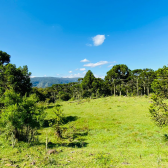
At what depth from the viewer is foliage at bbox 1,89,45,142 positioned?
14.2m

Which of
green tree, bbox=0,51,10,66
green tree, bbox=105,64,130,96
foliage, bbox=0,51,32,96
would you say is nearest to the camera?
foliage, bbox=0,51,32,96

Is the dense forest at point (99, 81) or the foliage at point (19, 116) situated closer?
the foliage at point (19, 116)

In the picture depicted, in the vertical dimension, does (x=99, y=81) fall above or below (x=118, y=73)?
below

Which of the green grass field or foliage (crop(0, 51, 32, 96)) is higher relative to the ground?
foliage (crop(0, 51, 32, 96))

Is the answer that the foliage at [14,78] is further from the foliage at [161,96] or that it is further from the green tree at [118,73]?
the green tree at [118,73]

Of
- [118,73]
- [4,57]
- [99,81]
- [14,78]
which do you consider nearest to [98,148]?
[14,78]

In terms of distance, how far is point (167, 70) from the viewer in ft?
44.9

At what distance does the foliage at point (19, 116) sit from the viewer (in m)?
14.2

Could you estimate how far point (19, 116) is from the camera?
14.4 meters

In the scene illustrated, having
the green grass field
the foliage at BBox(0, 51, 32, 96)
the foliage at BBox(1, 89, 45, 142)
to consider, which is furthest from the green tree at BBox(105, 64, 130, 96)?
the foliage at BBox(1, 89, 45, 142)

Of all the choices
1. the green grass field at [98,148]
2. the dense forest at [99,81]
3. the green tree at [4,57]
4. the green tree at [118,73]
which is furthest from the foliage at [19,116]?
the green tree at [118,73]

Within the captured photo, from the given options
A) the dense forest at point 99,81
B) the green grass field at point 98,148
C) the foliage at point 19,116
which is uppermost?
the dense forest at point 99,81

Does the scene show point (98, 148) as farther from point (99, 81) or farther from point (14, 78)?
point (99, 81)

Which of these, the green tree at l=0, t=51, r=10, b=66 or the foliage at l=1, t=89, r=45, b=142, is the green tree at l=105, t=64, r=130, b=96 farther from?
the foliage at l=1, t=89, r=45, b=142
